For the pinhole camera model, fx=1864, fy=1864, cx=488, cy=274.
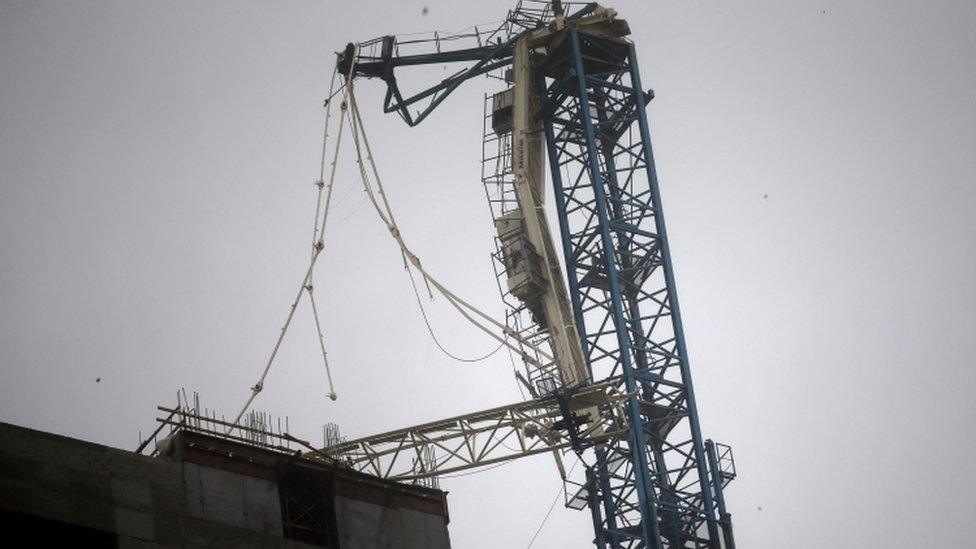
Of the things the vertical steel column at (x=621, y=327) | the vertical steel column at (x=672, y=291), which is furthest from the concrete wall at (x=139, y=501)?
the vertical steel column at (x=672, y=291)

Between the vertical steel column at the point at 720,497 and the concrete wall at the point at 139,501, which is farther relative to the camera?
the vertical steel column at the point at 720,497

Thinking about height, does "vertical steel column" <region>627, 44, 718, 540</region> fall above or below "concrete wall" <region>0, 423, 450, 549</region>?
above

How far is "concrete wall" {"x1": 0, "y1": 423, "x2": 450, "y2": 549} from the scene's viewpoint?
4231 centimetres

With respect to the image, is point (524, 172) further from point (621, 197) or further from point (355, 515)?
point (355, 515)

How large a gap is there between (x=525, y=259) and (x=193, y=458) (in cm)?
1445

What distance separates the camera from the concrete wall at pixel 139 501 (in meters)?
42.3

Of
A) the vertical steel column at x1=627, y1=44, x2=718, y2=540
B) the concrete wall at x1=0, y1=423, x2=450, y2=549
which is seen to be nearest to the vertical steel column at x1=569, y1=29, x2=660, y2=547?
the vertical steel column at x1=627, y1=44, x2=718, y2=540

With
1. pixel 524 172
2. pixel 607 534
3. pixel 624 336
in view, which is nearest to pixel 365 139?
pixel 524 172

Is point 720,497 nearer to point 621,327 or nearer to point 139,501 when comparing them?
point 621,327

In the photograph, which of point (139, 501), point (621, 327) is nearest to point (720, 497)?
point (621, 327)

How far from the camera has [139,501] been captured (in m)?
44.3

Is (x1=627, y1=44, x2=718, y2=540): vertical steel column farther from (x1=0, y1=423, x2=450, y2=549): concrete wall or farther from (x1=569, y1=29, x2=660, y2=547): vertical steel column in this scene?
(x1=0, y1=423, x2=450, y2=549): concrete wall

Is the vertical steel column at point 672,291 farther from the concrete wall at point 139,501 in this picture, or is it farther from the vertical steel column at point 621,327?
the concrete wall at point 139,501

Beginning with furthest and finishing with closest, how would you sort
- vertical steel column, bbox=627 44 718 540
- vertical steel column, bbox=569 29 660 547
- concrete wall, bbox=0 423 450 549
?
vertical steel column, bbox=627 44 718 540
vertical steel column, bbox=569 29 660 547
concrete wall, bbox=0 423 450 549
